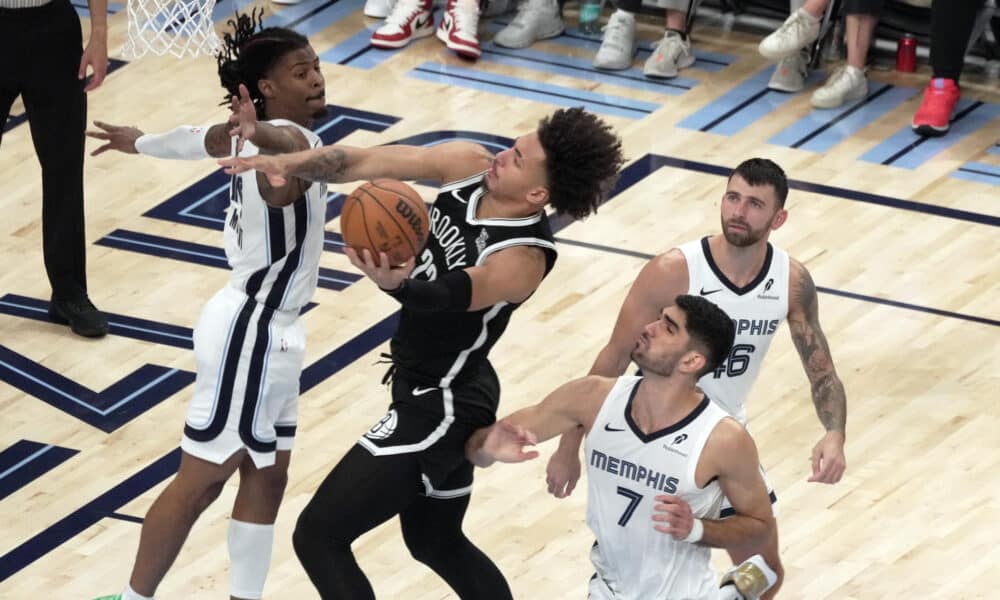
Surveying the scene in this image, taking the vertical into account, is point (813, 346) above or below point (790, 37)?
above

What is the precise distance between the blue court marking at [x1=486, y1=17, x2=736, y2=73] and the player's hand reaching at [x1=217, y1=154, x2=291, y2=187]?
5.91 meters

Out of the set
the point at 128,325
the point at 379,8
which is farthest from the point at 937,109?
the point at 128,325

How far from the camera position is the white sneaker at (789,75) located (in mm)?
10695

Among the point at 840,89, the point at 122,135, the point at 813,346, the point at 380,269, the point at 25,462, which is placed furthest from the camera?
the point at 840,89

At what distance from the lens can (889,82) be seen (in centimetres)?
1084

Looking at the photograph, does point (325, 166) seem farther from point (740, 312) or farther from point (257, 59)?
point (740, 312)

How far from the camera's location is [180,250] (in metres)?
9.06

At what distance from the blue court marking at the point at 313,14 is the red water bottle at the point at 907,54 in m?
3.21

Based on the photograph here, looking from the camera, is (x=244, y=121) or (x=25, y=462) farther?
(x=25, y=462)

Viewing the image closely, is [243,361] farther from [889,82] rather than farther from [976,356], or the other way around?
[889,82]

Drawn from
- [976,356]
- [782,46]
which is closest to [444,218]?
[976,356]

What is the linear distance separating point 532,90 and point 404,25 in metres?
1.03

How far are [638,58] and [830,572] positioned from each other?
507cm

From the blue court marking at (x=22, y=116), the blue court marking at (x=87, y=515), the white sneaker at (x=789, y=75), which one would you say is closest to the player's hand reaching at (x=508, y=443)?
the blue court marking at (x=87, y=515)
